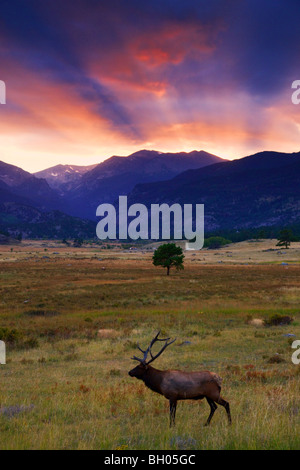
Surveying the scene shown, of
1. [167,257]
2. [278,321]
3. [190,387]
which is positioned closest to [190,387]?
[190,387]

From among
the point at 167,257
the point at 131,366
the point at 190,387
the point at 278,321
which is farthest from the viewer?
the point at 167,257

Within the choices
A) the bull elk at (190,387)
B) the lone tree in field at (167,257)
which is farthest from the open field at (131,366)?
the lone tree in field at (167,257)

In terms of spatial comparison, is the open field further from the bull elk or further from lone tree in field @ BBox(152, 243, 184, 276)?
lone tree in field @ BBox(152, 243, 184, 276)

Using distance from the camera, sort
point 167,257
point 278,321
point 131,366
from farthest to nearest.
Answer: point 167,257, point 278,321, point 131,366

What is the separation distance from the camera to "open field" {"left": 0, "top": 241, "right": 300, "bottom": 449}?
6.97 meters

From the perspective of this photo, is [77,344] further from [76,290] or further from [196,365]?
[76,290]

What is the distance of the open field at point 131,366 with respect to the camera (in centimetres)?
697

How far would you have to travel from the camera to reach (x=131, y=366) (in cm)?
1583

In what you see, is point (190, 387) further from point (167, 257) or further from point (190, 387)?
point (167, 257)

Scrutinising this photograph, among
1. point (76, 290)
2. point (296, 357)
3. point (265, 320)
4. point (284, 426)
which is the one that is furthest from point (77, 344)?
point (76, 290)

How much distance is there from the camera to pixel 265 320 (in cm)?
2555

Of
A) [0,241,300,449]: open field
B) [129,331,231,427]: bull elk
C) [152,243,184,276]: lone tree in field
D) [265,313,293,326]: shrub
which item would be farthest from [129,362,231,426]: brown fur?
[152,243,184,276]: lone tree in field

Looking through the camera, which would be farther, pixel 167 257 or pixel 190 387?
pixel 167 257

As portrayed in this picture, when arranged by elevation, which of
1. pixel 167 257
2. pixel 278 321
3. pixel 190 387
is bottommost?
pixel 278 321
